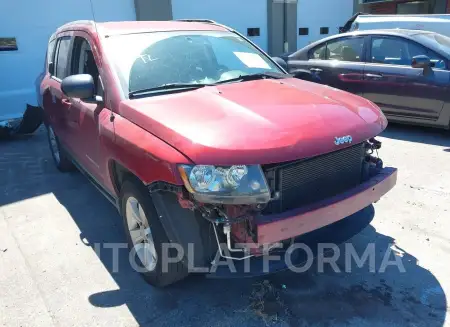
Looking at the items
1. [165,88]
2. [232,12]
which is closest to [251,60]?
[165,88]

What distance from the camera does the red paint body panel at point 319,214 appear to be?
2.20 metres

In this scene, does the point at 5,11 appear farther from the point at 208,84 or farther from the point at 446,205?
the point at 446,205

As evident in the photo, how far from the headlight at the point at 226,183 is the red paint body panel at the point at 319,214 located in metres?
0.16

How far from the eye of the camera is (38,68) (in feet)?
28.5

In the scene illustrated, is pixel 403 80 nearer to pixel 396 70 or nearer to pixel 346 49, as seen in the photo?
pixel 396 70

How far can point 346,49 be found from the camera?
686cm

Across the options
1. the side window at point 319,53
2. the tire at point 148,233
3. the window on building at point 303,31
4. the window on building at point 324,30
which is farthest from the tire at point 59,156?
the window on building at point 324,30

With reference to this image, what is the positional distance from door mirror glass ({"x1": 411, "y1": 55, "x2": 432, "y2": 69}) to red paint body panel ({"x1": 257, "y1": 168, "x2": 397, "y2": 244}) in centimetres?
360

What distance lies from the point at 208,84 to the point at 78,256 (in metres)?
1.76

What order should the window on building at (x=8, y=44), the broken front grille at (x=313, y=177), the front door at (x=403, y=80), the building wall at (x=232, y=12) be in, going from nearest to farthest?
the broken front grille at (x=313, y=177) → the front door at (x=403, y=80) → the window on building at (x=8, y=44) → the building wall at (x=232, y=12)

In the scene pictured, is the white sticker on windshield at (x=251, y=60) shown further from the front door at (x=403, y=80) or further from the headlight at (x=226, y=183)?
the front door at (x=403, y=80)

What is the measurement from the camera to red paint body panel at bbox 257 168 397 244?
7.21 feet

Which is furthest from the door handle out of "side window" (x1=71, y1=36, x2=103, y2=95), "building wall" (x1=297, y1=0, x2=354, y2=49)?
"building wall" (x1=297, y1=0, x2=354, y2=49)

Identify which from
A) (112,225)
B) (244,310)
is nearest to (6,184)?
(112,225)
